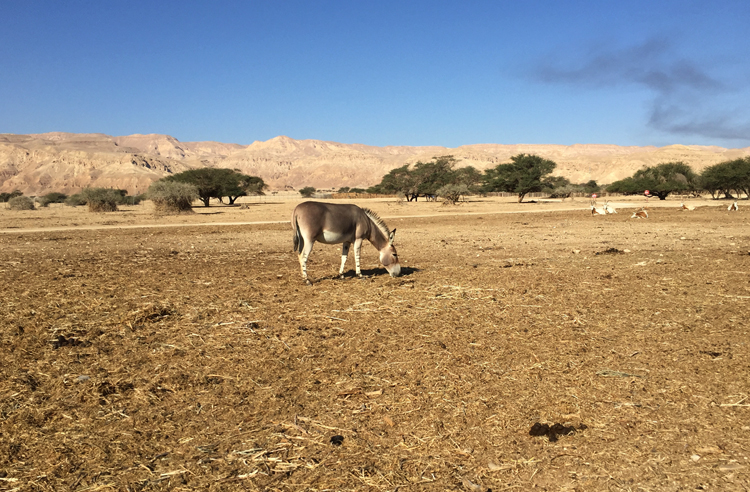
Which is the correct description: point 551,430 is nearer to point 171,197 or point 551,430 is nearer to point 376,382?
point 376,382

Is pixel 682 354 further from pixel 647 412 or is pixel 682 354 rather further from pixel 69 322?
pixel 69 322

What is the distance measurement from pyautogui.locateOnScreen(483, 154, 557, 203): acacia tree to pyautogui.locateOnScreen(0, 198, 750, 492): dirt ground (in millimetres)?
54844

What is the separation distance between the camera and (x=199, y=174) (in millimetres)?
60656

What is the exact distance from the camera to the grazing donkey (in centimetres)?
1046

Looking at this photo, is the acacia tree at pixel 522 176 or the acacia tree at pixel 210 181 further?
the acacia tree at pixel 522 176

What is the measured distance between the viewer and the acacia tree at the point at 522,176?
63.8 meters

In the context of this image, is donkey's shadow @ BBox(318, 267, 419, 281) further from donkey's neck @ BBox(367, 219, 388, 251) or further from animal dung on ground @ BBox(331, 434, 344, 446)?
animal dung on ground @ BBox(331, 434, 344, 446)

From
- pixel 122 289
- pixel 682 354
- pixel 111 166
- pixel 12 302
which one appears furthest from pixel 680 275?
pixel 111 166

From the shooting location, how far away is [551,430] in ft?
14.0

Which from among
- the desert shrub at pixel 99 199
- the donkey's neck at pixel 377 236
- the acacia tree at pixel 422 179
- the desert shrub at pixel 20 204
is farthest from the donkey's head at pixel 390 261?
the acacia tree at pixel 422 179

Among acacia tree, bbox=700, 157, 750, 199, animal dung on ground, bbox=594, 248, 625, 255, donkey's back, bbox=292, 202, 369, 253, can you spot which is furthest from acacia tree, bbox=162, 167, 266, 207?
acacia tree, bbox=700, 157, 750, 199

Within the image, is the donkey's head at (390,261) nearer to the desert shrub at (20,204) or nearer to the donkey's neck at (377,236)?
the donkey's neck at (377,236)

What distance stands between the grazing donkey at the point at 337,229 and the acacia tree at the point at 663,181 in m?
72.0

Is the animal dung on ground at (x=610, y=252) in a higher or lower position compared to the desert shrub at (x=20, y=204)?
lower
